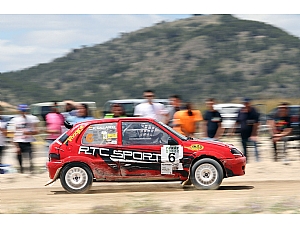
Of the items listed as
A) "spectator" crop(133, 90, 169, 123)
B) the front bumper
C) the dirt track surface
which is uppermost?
"spectator" crop(133, 90, 169, 123)

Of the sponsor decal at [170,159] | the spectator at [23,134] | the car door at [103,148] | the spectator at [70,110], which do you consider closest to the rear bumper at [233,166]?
the sponsor decal at [170,159]

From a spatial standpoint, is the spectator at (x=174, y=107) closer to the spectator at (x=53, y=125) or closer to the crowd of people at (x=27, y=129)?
the crowd of people at (x=27, y=129)

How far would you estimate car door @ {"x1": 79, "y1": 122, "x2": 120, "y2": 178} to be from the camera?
33.6 ft

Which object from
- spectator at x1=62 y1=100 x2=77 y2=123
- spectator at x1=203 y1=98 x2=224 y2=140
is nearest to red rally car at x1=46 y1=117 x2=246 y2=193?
spectator at x1=203 y1=98 x2=224 y2=140

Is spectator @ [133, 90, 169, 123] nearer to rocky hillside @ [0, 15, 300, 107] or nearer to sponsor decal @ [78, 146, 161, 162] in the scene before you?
sponsor decal @ [78, 146, 161, 162]

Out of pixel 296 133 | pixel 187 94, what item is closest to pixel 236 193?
pixel 296 133

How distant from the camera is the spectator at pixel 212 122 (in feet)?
41.9

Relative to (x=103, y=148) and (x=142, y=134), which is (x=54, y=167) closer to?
(x=103, y=148)

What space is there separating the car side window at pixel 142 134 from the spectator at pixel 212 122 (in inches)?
107

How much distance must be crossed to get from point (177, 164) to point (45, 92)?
2887 centimetres

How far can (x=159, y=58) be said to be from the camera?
5206 cm

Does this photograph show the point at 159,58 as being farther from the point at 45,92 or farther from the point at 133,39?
the point at 45,92

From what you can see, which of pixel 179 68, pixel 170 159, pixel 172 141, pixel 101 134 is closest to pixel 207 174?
pixel 170 159

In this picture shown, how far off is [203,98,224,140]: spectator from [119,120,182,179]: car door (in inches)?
107
